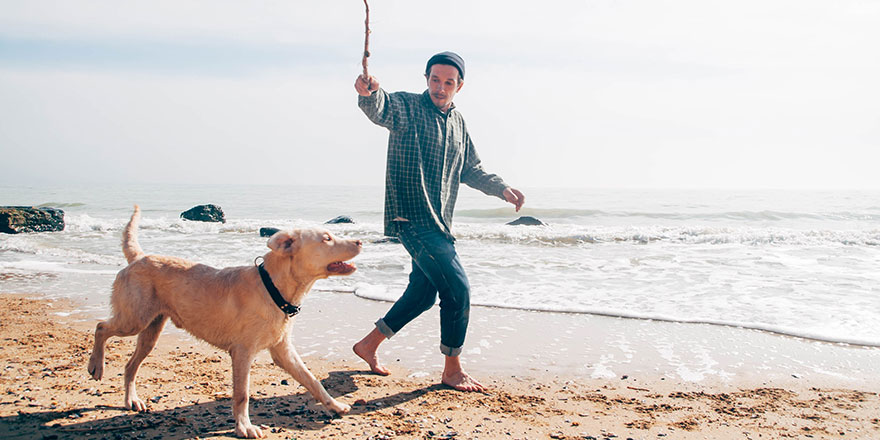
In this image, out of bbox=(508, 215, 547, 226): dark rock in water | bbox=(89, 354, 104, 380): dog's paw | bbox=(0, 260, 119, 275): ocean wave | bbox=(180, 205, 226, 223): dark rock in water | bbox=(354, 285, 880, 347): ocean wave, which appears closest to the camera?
bbox=(89, 354, 104, 380): dog's paw

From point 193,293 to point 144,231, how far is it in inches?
622

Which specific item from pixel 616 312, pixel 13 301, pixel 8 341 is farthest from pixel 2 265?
pixel 616 312

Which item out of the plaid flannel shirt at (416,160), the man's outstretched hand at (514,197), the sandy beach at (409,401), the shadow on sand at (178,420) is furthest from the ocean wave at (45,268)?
the man's outstretched hand at (514,197)

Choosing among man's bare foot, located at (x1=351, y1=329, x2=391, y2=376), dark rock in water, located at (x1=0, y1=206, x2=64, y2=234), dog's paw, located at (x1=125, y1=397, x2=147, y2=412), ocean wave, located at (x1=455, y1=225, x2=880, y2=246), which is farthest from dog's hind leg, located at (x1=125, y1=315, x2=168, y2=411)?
dark rock in water, located at (x1=0, y1=206, x2=64, y2=234)

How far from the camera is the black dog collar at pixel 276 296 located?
122 inches

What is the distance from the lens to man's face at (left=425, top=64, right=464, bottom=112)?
3877 mm

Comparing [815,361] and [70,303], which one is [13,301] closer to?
[70,303]

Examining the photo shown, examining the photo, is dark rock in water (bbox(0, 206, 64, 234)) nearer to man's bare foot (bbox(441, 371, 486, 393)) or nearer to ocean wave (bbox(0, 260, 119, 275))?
ocean wave (bbox(0, 260, 119, 275))

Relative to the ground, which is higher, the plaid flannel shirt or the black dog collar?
the plaid flannel shirt

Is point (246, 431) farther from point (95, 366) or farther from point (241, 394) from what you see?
point (95, 366)

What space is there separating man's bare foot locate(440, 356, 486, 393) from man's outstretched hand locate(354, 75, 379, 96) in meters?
1.96

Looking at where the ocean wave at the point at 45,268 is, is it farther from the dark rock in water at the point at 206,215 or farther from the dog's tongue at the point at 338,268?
the dark rock in water at the point at 206,215

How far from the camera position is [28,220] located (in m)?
15.4

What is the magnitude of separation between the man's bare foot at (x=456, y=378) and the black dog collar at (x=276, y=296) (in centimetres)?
136
